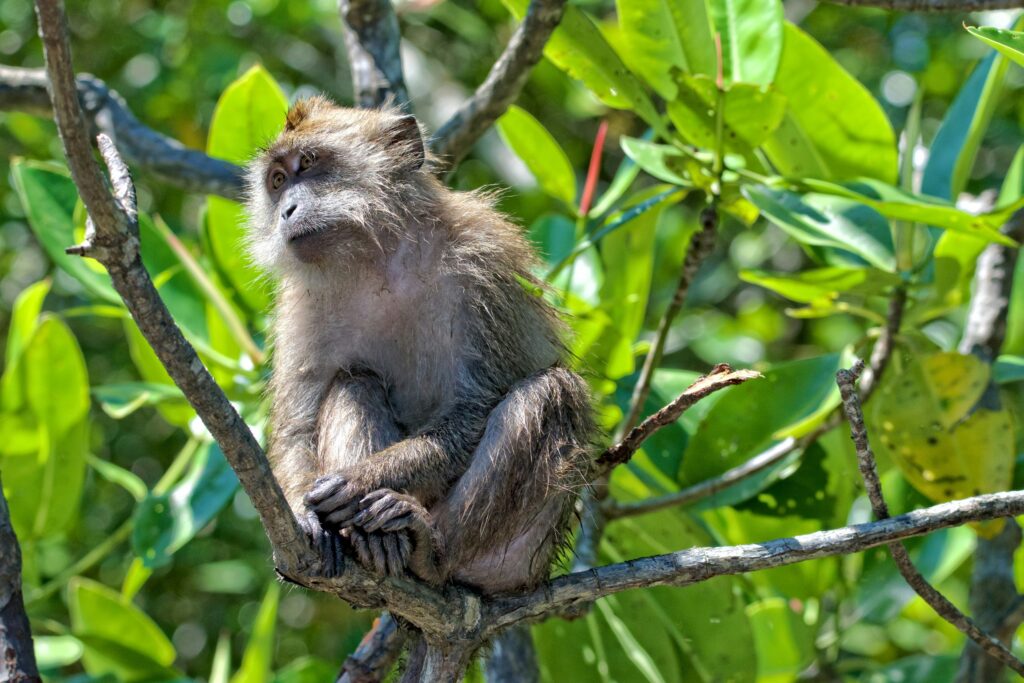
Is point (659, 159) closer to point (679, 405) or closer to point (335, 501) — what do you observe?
point (679, 405)

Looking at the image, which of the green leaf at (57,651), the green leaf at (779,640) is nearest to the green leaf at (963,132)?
the green leaf at (779,640)

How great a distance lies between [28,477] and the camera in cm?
535

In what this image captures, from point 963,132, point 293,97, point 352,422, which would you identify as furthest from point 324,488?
point 293,97

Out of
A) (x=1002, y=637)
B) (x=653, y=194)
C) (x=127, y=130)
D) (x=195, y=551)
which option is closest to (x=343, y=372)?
(x=653, y=194)

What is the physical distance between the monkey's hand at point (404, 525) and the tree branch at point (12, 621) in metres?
1.08

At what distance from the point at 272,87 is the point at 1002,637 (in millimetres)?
3905

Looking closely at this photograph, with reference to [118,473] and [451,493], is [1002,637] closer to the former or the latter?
[451,493]

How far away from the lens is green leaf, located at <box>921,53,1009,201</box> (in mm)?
4734

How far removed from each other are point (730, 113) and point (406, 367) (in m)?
1.50

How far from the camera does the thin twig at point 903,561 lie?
3312mm

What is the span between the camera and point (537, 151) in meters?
5.42

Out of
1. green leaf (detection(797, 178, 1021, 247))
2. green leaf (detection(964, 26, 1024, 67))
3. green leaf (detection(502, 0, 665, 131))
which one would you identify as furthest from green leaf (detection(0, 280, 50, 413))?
green leaf (detection(964, 26, 1024, 67))

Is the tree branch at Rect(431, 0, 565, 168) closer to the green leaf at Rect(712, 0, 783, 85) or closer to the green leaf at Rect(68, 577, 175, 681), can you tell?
the green leaf at Rect(712, 0, 783, 85)

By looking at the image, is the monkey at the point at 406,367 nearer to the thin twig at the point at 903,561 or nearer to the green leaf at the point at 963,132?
the thin twig at the point at 903,561
